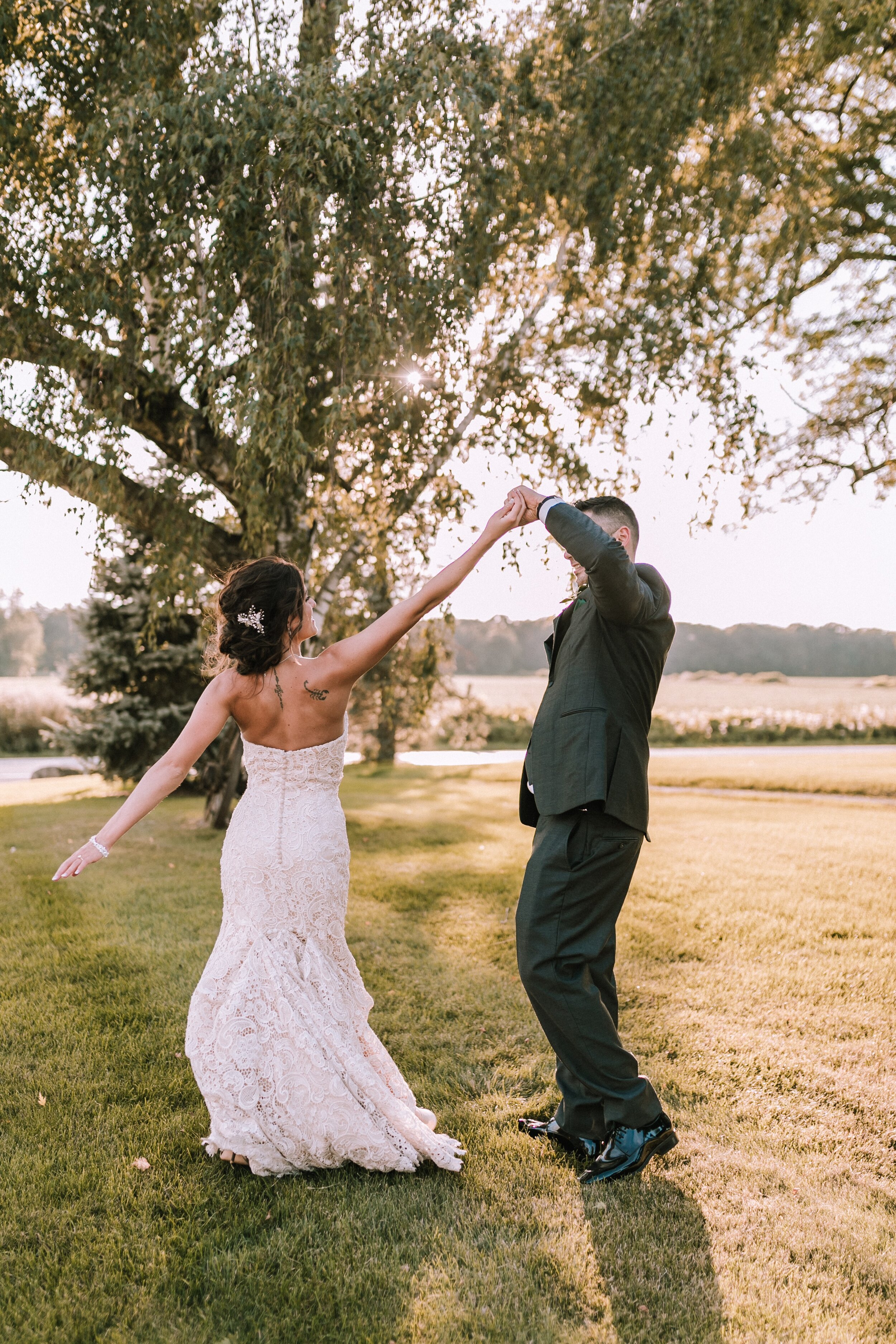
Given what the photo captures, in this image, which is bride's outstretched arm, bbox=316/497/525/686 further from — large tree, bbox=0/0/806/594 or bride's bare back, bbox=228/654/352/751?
large tree, bbox=0/0/806/594

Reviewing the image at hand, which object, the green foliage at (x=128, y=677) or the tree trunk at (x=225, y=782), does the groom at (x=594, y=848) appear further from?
the green foliage at (x=128, y=677)

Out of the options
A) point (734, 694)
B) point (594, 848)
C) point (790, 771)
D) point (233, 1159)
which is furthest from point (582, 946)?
point (734, 694)

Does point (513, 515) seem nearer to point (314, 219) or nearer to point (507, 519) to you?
point (507, 519)

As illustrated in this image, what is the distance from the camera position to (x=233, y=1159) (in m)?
3.22

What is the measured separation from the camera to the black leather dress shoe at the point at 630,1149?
3092mm

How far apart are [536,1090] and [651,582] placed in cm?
241

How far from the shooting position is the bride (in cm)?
306

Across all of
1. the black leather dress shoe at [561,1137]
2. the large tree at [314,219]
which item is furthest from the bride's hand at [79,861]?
the large tree at [314,219]

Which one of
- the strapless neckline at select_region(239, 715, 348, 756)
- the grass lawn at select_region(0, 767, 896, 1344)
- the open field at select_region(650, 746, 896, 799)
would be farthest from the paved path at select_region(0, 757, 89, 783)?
the strapless neckline at select_region(239, 715, 348, 756)

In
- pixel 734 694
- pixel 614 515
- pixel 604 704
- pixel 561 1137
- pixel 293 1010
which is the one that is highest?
pixel 614 515

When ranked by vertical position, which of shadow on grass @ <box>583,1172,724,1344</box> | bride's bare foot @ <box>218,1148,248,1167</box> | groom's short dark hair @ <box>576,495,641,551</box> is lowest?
shadow on grass @ <box>583,1172,724,1344</box>

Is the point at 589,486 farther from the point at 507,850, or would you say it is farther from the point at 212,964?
the point at 212,964

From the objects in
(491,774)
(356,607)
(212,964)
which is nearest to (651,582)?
(212,964)

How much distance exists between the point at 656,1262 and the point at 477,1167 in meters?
0.77
